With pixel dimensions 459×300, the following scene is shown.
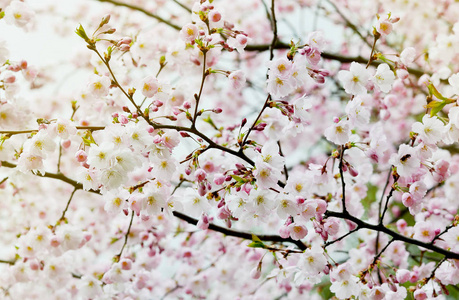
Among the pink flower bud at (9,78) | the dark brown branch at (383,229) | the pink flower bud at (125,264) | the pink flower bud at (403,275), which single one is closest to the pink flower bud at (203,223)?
the dark brown branch at (383,229)

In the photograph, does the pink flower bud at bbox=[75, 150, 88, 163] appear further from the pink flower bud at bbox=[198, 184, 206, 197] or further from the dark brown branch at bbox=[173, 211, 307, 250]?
the dark brown branch at bbox=[173, 211, 307, 250]

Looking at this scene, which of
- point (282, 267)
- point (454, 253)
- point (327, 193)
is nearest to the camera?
point (454, 253)

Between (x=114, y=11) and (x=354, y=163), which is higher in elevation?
(x=114, y=11)

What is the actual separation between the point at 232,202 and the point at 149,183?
0.35m

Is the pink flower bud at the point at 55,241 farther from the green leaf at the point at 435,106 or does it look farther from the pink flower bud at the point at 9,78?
the green leaf at the point at 435,106

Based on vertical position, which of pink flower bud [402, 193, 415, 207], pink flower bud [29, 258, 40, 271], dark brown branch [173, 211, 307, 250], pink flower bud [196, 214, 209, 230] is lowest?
pink flower bud [29, 258, 40, 271]

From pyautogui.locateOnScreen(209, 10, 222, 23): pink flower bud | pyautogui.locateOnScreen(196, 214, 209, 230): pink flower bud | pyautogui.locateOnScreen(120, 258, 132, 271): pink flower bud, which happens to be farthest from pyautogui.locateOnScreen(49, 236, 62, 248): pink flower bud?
pyautogui.locateOnScreen(209, 10, 222, 23): pink flower bud

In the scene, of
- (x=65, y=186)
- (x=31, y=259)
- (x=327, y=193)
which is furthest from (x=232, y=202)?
(x=65, y=186)

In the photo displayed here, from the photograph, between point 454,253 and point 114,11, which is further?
point 114,11

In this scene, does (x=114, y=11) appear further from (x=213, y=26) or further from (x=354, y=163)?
(x=354, y=163)

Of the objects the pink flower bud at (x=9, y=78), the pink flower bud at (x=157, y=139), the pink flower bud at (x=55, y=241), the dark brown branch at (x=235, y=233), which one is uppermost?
the pink flower bud at (x=9, y=78)

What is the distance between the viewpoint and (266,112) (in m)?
2.17

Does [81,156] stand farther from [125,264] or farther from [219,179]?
[125,264]

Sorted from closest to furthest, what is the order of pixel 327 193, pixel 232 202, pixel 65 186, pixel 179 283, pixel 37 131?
pixel 232 202 → pixel 37 131 → pixel 327 193 → pixel 179 283 → pixel 65 186
